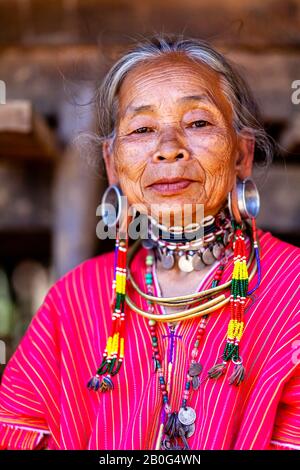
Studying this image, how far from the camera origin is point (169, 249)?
2305mm

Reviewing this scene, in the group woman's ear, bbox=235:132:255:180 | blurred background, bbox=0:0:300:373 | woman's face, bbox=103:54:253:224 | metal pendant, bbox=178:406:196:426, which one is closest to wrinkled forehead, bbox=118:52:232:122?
woman's face, bbox=103:54:253:224

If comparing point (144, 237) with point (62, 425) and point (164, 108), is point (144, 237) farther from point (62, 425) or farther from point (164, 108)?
point (62, 425)

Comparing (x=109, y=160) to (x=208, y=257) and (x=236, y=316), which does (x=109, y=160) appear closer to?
(x=208, y=257)

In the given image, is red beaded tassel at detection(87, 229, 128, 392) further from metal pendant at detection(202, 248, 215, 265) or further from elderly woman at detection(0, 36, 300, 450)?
metal pendant at detection(202, 248, 215, 265)

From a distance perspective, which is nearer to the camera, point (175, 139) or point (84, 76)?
point (175, 139)

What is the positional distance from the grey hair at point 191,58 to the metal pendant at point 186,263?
45 centimetres

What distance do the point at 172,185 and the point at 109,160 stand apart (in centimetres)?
43

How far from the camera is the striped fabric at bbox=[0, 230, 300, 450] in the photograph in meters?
1.94

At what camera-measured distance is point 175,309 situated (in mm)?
2252

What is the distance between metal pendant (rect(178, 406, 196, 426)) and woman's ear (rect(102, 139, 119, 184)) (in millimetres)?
847

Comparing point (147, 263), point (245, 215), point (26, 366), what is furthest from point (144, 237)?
point (26, 366)

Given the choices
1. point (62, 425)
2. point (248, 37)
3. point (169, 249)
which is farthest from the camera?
point (248, 37)

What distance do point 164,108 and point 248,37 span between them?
1567 millimetres

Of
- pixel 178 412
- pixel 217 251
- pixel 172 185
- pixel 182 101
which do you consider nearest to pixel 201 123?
pixel 182 101
